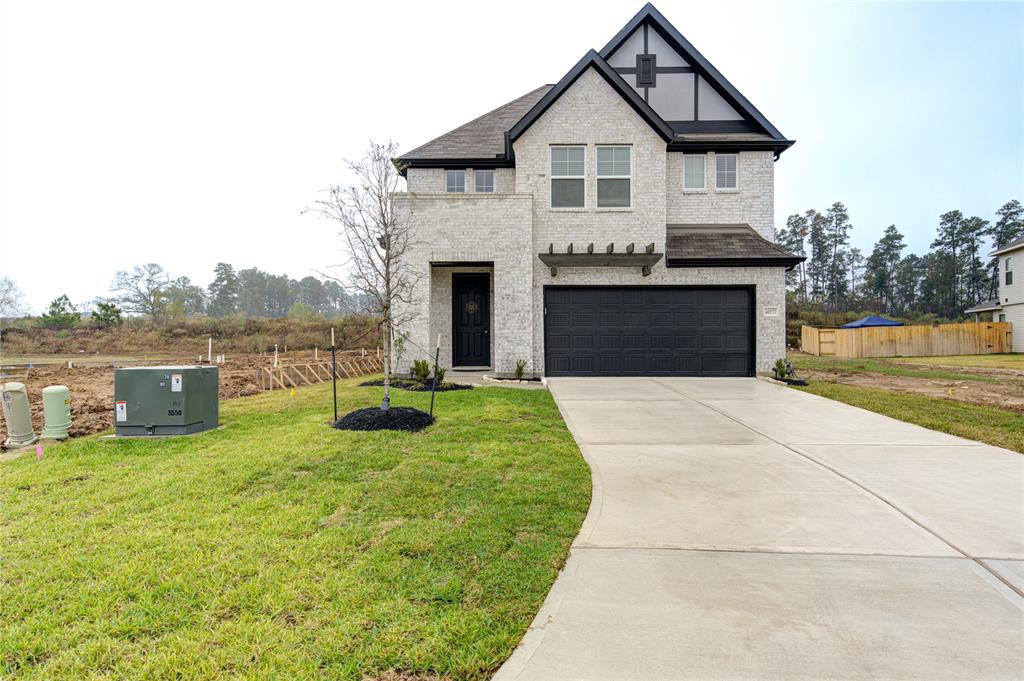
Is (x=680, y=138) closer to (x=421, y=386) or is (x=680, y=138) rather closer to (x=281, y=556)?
(x=421, y=386)

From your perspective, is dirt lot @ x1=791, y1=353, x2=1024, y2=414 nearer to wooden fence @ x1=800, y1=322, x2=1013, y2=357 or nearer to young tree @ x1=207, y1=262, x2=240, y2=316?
wooden fence @ x1=800, y1=322, x2=1013, y2=357

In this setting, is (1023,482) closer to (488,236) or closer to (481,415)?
(481,415)

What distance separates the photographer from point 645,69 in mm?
15297

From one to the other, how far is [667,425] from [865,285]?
77.3 metres

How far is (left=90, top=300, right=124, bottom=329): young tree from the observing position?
38.1 meters

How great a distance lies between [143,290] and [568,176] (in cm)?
5825

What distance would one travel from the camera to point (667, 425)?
7.56 meters

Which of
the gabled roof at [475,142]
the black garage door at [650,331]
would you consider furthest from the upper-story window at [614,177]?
the gabled roof at [475,142]

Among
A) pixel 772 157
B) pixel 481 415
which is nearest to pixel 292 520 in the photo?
pixel 481 415

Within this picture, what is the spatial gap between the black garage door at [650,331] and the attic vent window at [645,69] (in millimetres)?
7107

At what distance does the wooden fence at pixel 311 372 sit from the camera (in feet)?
45.8

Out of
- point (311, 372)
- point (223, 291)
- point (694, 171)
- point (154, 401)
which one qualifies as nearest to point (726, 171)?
point (694, 171)

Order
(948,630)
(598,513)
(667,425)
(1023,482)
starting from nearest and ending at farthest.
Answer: (948,630)
(598,513)
(1023,482)
(667,425)

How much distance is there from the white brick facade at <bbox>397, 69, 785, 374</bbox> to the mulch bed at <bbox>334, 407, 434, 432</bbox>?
5.81 m
